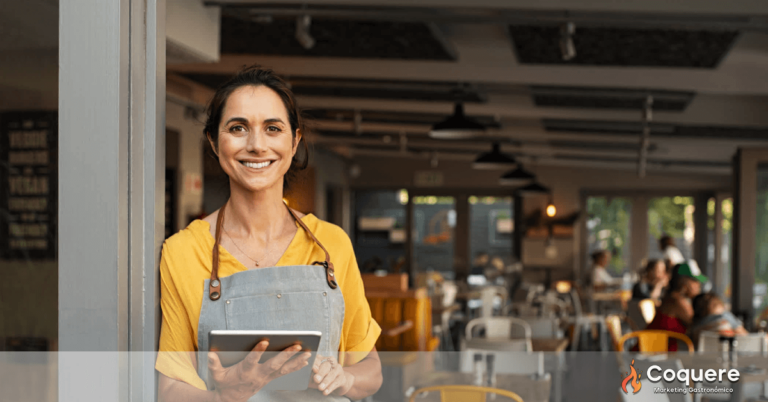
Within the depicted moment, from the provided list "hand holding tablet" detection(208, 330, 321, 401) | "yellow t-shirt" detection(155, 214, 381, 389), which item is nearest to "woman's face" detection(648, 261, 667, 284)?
"yellow t-shirt" detection(155, 214, 381, 389)

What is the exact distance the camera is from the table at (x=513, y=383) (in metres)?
5.01

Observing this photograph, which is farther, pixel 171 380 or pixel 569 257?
pixel 569 257

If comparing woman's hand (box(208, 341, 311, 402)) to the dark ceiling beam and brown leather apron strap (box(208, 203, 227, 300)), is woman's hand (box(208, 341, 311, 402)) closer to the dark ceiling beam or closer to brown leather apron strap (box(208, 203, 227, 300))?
brown leather apron strap (box(208, 203, 227, 300))

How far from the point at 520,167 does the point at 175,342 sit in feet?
29.8

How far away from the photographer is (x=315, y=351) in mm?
1759

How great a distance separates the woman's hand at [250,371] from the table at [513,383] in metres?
3.06

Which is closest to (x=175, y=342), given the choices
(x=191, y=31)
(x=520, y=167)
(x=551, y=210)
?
(x=191, y=31)

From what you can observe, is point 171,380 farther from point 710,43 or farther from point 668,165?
point 668,165

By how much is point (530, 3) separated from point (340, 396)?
3490 millimetres

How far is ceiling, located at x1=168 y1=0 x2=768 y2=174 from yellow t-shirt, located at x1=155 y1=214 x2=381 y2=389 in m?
2.13

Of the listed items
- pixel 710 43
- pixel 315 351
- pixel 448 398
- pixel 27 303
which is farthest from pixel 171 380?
pixel 710 43

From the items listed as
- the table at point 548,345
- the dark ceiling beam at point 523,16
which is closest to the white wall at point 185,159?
the dark ceiling beam at point 523,16

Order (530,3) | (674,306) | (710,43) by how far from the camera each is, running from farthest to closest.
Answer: (674,306), (710,43), (530,3)

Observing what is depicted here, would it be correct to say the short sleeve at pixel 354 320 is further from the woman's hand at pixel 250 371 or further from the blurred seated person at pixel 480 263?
the blurred seated person at pixel 480 263
